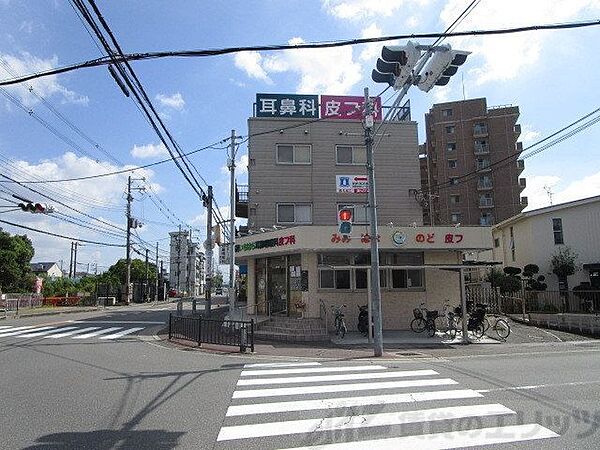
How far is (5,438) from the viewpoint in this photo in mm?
5605

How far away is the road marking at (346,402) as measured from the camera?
7031 mm

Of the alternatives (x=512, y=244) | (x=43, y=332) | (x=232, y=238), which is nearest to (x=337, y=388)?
Answer: (x=232, y=238)

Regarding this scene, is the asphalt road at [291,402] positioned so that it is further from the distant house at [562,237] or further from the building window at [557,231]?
the building window at [557,231]

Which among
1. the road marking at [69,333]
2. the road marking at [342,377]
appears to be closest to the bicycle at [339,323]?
the road marking at [342,377]

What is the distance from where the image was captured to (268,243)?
1978cm

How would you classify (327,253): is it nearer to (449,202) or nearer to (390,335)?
(390,335)

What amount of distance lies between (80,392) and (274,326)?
10441 millimetres

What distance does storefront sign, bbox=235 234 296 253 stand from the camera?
18.3 m

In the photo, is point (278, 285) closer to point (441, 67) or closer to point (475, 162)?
point (441, 67)

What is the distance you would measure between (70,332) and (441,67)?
18.0 meters

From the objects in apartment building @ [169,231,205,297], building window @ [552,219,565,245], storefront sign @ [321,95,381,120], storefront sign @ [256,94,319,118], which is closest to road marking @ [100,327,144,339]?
storefront sign @ [256,94,319,118]

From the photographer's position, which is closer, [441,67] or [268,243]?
[441,67]

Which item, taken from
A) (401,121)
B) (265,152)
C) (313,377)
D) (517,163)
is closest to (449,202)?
(517,163)

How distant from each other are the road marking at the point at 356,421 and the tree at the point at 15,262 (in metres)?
42.5
